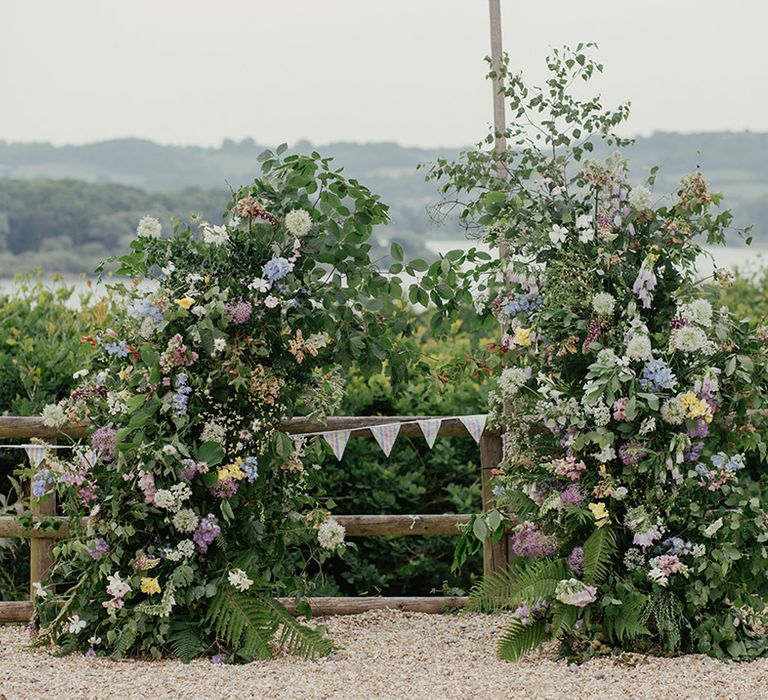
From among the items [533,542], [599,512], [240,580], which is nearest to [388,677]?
[240,580]

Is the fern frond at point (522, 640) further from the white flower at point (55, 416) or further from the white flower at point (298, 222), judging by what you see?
the white flower at point (55, 416)

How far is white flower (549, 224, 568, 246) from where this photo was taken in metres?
4.47

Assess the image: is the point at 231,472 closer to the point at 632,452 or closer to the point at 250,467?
the point at 250,467

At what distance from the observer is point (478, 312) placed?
16.1 ft

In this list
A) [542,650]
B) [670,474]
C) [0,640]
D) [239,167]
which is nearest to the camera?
[670,474]

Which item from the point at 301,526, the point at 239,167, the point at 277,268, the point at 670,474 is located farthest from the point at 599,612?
the point at 239,167

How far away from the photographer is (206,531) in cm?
439

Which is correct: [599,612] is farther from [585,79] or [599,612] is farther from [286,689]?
[585,79]

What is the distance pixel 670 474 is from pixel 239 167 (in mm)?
11257

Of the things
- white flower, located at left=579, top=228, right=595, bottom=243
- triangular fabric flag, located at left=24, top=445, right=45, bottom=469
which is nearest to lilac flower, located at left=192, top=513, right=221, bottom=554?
triangular fabric flag, located at left=24, top=445, right=45, bottom=469

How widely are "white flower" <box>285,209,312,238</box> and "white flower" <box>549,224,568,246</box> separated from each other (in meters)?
1.01

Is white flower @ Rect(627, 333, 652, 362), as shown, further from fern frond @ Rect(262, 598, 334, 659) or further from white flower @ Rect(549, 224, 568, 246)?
fern frond @ Rect(262, 598, 334, 659)

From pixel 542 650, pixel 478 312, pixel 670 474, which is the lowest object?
pixel 542 650

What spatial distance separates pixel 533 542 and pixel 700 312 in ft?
3.83
